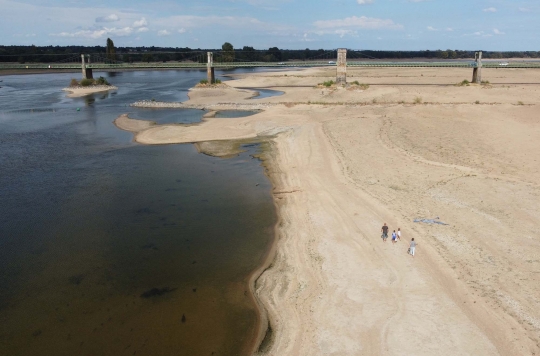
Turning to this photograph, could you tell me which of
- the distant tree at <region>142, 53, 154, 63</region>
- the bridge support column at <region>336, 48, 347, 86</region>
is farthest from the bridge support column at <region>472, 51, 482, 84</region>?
the distant tree at <region>142, 53, 154, 63</region>

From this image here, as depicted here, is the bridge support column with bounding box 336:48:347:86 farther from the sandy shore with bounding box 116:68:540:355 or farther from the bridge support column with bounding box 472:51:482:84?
the sandy shore with bounding box 116:68:540:355

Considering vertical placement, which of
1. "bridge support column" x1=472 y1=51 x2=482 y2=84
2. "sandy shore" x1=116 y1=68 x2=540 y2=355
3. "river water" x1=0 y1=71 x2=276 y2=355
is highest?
"bridge support column" x1=472 y1=51 x2=482 y2=84

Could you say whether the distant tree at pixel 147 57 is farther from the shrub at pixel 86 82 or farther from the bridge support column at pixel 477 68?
the bridge support column at pixel 477 68

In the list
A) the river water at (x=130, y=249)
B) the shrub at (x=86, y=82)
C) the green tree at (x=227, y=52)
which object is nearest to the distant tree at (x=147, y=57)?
the green tree at (x=227, y=52)

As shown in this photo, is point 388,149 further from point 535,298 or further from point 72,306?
point 72,306

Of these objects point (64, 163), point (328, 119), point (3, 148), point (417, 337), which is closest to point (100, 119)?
point (3, 148)

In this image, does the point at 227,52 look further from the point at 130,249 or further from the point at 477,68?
the point at 130,249
